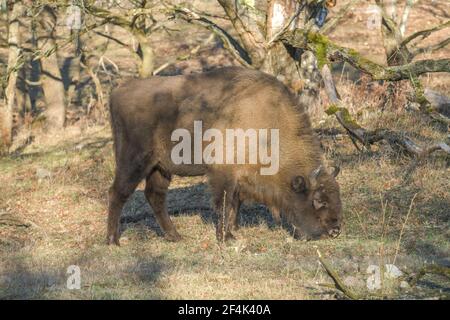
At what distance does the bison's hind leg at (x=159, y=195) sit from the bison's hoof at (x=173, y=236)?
4.2 inches

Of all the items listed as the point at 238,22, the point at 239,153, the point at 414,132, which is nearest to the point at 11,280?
the point at 239,153

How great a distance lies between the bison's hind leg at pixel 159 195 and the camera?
10.6 meters

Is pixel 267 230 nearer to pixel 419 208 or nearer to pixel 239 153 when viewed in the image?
pixel 239 153

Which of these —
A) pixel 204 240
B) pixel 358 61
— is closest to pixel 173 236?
pixel 204 240

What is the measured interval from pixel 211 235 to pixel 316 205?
4.98 ft

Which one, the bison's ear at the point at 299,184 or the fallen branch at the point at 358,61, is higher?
the fallen branch at the point at 358,61

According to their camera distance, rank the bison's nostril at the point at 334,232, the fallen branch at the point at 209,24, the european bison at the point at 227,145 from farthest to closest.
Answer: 1. the fallen branch at the point at 209,24
2. the european bison at the point at 227,145
3. the bison's nostril at the point at 334,232

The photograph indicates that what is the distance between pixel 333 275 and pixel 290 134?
3827mm

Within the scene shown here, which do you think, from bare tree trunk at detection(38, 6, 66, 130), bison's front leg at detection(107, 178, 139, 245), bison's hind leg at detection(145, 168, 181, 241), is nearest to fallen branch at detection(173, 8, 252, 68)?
bison's hind leg at detection(145, 168, 181, 241)

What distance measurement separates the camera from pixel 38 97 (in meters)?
27.8

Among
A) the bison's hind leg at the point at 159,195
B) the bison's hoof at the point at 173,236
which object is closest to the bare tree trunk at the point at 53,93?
the bison's hind leg at the point at 159,195

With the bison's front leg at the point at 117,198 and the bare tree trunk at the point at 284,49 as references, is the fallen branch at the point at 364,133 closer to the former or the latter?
the bare tree trunk at the point at 284,49

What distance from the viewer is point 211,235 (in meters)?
10.4

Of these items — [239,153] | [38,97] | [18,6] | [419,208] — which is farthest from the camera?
[38,97]
